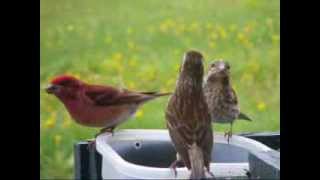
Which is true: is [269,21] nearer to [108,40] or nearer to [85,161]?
[108,40]

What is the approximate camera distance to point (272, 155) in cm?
186

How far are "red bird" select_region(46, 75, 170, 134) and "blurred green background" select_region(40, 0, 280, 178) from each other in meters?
0.02

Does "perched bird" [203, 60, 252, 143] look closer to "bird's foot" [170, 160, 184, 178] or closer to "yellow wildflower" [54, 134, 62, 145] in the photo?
"bird's foot" [170, 160, 184, 178]

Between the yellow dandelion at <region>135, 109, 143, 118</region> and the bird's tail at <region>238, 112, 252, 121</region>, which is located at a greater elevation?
the yellow dandelion at <region>135, 109, 143, 118</region>

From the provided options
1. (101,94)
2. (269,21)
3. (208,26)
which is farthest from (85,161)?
(269,21)

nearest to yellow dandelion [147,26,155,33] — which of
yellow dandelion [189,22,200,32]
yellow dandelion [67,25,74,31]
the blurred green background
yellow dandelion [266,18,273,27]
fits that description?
the blurred green background

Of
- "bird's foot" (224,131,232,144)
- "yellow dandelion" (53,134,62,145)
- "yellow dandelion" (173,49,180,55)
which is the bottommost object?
"yellow dandelion" (53,134,62,145)

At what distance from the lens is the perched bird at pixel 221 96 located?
1854 millimetres

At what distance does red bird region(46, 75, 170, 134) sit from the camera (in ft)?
6.00

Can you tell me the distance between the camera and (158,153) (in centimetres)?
185

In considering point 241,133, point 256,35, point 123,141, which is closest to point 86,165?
point 123,141

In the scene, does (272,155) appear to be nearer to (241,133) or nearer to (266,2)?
(241,133)

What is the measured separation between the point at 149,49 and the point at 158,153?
1.01ft
